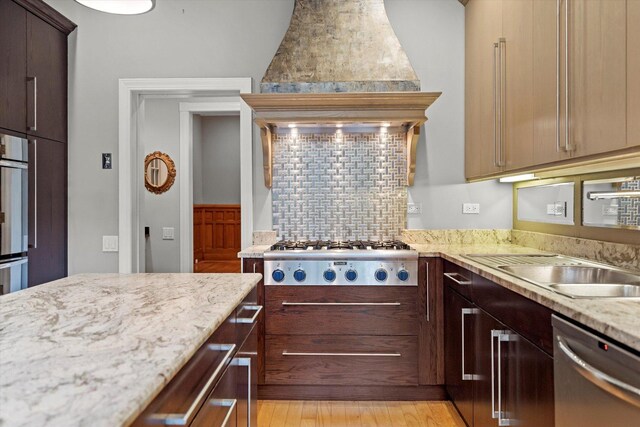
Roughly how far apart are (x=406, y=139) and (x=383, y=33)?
2.44 ft

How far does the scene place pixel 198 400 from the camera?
3.25ft

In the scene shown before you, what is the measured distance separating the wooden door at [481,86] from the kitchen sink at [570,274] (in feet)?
1.97

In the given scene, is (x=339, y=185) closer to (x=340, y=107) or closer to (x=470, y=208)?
(x=340, y=107)

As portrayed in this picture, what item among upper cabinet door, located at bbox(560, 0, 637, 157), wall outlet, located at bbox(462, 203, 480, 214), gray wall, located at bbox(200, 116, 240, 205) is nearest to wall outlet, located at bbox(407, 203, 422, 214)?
wall outlet, located at bbox(462, 203, 480, 214)

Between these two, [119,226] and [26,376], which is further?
[119,226]

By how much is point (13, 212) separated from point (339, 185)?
81.0 inches

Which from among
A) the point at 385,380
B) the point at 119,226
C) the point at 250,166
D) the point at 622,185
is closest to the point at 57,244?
the point at 119,226

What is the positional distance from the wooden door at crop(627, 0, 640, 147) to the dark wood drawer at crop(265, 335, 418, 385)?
164 cm

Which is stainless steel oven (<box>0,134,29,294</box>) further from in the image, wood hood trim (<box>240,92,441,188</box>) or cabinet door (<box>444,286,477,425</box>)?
cabinet door (<box>444,286,477,425</box>)

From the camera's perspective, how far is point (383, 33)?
283 centimetres

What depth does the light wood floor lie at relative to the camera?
236 centimetres

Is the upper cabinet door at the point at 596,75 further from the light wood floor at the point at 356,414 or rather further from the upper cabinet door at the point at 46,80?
the upper cabinet door at the point at 46,80

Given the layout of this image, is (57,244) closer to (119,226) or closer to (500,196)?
(119,226)

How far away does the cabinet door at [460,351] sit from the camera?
212 centimetres
